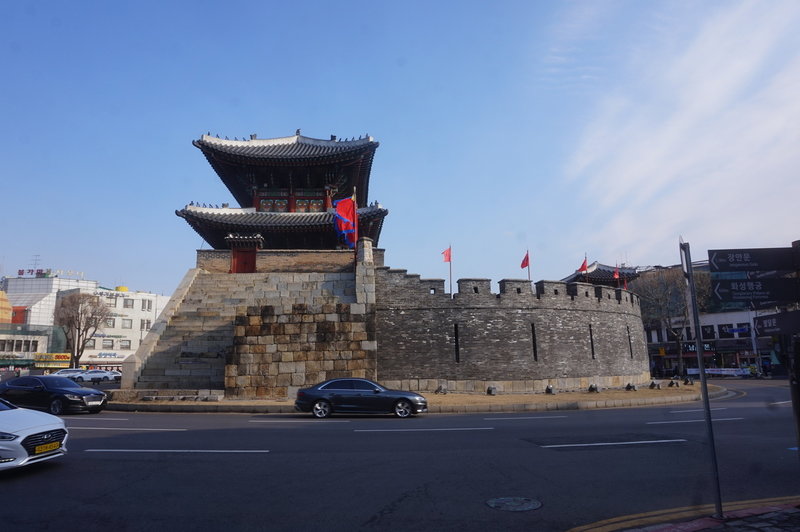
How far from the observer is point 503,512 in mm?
4883

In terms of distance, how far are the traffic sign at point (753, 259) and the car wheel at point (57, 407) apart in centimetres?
1665

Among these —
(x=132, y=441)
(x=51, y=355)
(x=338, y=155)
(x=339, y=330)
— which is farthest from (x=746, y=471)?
(x=51, y=355)

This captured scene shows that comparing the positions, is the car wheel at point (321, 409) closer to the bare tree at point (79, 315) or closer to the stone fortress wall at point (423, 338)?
the stone fortress wall at point (423, 338)

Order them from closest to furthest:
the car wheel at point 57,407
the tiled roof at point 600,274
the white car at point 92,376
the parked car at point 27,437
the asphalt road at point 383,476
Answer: the asphalt road at point 383,476 < the parked car at point 27,437 < the car wheel at point 57,407 < the tiled roof at point 600,274 < the white car at point 92,376

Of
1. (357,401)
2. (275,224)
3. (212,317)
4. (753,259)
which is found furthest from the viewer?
(275,224)

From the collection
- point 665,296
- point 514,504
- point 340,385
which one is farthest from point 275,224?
point 665,296

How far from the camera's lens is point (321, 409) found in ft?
45.0

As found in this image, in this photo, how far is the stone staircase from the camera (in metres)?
18.1

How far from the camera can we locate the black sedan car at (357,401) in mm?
13625

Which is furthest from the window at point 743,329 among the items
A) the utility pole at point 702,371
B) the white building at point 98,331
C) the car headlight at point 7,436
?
the white building at point 98,331

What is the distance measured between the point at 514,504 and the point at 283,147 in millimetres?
27777

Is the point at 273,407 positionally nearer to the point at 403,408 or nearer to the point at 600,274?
the point at 403,408

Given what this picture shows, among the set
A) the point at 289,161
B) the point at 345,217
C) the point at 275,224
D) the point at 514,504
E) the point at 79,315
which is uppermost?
the point at 289,161

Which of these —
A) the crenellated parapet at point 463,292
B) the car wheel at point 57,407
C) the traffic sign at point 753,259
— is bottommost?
the car wheel at point 57,407
